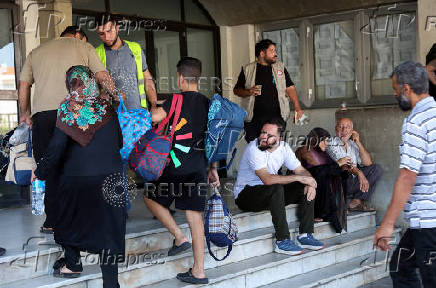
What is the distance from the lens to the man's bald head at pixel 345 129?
760 cm

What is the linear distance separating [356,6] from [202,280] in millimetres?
4828

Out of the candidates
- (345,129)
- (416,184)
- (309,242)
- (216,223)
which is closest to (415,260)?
(416,184)

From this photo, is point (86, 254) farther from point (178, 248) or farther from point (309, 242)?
point (309, 242)

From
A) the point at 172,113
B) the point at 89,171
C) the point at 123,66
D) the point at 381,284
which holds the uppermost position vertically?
the point at 123,66

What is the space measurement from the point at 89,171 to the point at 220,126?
118 cm

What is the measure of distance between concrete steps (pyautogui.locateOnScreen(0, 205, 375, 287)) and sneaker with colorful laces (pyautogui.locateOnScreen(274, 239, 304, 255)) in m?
0.13

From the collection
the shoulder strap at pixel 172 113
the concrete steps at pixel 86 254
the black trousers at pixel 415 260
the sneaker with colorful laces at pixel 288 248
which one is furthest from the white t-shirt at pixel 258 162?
the black trousers at pixel 415 260

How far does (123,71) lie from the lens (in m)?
5.49

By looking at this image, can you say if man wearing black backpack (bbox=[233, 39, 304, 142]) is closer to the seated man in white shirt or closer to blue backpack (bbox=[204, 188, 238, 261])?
the seated man in white shirt

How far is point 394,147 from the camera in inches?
297

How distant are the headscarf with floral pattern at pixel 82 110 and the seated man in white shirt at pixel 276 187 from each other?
239 centimetres

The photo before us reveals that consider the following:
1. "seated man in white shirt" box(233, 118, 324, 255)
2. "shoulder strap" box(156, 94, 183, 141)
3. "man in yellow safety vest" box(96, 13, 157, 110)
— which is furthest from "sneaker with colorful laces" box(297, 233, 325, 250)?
"shoulder strap" box(156, 94, 183, 141)

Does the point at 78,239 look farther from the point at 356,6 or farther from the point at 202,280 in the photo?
the point at 356,6

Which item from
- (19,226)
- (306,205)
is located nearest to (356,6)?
(306,205)
